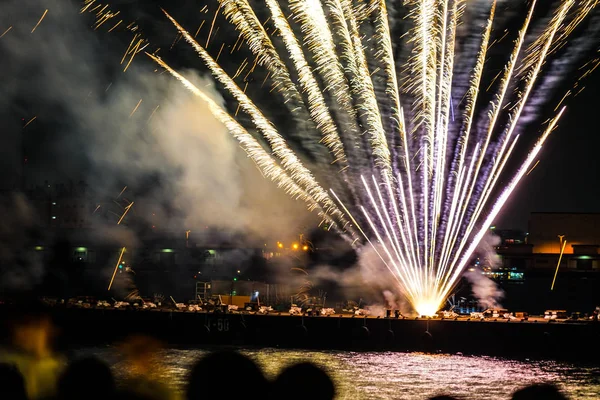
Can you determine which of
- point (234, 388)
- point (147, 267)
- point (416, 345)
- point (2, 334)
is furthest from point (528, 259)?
point (234, 388)

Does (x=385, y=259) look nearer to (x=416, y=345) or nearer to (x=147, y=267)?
(x=416, y=345)

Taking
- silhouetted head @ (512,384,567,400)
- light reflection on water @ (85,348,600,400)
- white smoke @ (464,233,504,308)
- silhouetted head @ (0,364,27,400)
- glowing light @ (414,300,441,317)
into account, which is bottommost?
light reflection on water @ (85,348,600,400)

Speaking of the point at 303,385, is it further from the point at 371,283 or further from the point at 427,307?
the point at 371,283

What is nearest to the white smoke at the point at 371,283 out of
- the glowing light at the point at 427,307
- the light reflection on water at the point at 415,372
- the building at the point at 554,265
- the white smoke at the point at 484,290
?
the glowing light at the point at 427,307

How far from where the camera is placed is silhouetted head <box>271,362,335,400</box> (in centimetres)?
434

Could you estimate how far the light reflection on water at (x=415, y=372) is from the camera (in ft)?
82.4

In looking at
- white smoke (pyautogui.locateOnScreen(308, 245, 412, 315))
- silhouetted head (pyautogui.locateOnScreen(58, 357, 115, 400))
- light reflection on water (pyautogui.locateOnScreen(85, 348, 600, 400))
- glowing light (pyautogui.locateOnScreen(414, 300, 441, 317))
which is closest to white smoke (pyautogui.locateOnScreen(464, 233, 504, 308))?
white smoke (pyautogui.locateOnScreen(308, 245, 412, 315))

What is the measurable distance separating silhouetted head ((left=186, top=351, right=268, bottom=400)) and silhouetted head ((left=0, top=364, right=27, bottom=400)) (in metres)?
0.94

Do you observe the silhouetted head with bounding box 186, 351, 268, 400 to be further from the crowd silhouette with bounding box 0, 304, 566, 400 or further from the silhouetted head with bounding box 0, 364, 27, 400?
the silhouetted head with bounding box 0, 364, 27, 400

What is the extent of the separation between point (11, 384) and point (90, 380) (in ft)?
1.43

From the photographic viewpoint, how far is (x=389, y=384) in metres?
26.1

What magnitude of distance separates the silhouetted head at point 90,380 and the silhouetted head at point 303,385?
990 millimetres

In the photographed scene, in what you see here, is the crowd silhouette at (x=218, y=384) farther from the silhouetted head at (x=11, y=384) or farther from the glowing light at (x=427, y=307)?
the glowing light at (x=427, y=307)

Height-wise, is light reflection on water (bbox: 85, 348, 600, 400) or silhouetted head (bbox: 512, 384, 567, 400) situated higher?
silhouetted head (bbox: 512, 384, 567, 400)
